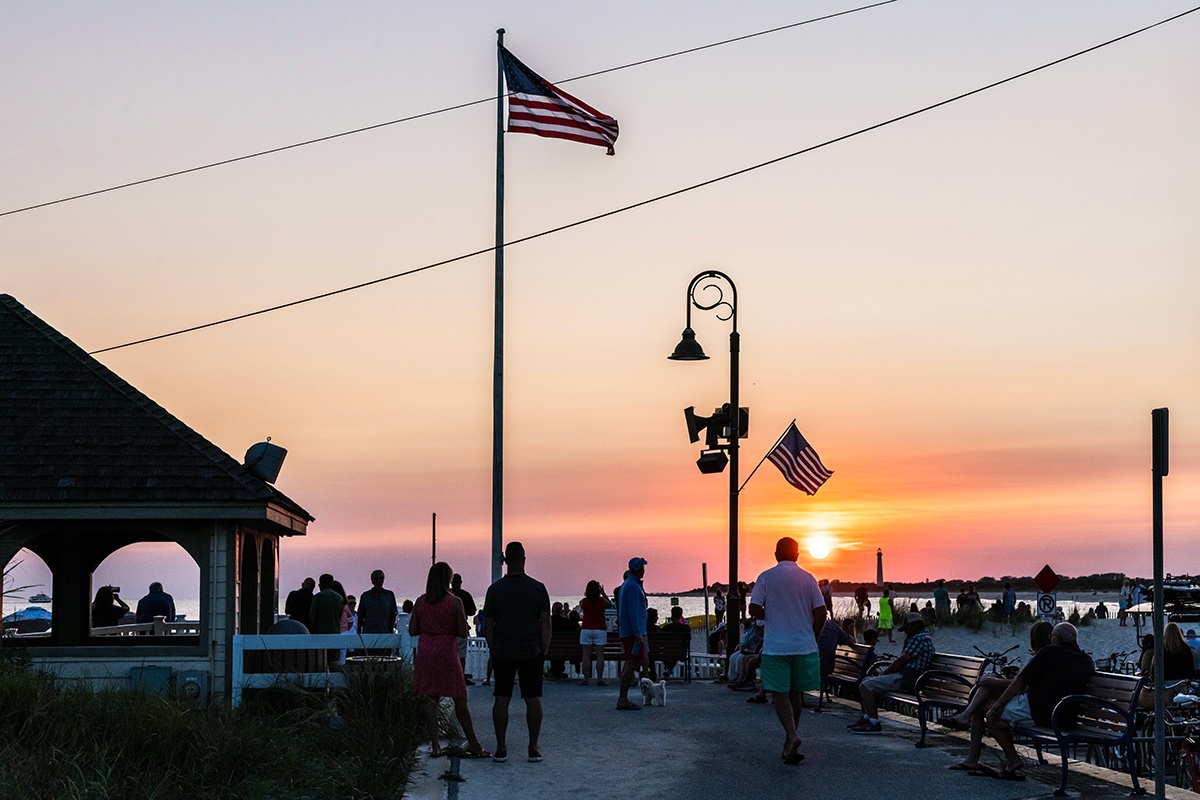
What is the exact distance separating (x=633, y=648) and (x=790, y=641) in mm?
5727

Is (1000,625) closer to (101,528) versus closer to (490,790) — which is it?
(101,528)

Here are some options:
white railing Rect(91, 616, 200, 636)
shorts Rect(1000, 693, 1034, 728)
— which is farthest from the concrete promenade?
white railing Rect(91, 616, 200, 636)

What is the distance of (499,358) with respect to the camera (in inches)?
758

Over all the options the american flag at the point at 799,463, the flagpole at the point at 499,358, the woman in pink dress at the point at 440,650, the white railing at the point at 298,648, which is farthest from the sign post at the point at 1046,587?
the woman in pink dress at the point at 440,650

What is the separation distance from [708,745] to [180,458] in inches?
321

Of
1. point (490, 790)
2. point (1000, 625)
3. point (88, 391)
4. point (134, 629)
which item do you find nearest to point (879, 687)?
point (490, 790)

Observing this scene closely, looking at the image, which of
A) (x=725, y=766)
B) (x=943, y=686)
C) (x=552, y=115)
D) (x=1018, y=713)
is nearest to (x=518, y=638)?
(x=725, y=766)

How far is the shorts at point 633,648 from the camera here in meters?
18.0

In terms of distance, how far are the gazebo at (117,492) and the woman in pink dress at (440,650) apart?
16.8ft

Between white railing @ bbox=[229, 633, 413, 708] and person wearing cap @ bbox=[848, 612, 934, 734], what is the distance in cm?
506

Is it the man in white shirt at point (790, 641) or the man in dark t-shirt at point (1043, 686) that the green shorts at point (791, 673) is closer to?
the man in white shirt at point (790, 641)

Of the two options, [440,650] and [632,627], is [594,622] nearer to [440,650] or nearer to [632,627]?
[632,627]

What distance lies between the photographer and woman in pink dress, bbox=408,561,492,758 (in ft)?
41.8

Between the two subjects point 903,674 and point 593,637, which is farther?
point 593,637
